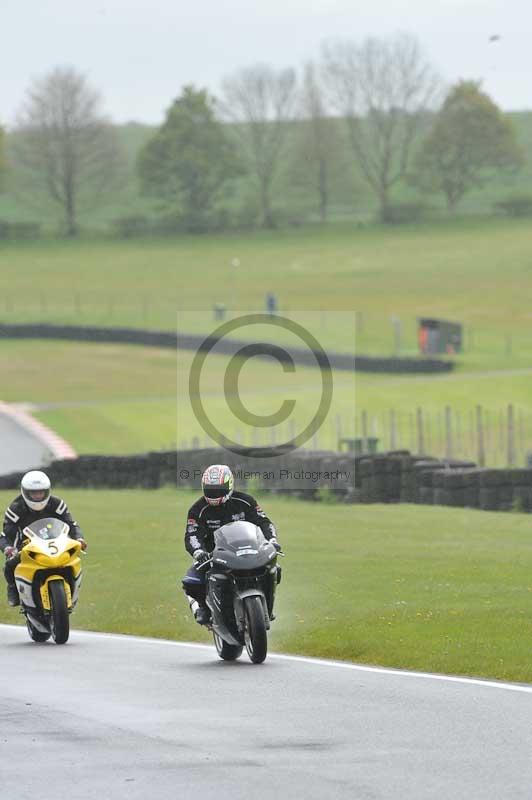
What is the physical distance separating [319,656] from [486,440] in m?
27.7

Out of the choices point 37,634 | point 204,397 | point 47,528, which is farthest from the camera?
point 204,397

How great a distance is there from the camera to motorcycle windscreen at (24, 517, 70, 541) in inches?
577

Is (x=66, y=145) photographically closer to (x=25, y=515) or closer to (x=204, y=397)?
(x=204, y=397)

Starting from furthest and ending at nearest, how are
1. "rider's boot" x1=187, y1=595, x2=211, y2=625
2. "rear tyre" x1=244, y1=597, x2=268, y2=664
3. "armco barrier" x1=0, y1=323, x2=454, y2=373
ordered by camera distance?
1. "armco barrier" x1=0, y1=323, x2=454, y2=373
2. "rider's boot" x1=187, y1=595, x2=211, y2=625
3. "rear tyre" x1=244, y1=597, x2=268, y2=664

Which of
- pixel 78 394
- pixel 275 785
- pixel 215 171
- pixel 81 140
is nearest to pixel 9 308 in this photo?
pixel 78 394

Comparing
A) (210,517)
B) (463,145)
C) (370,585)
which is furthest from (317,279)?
(210,517)

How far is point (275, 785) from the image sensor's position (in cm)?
855

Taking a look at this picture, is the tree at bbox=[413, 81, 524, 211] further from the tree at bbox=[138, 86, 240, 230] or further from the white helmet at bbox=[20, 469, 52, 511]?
the white helmet at bbox=[20, 469, 52, 511]

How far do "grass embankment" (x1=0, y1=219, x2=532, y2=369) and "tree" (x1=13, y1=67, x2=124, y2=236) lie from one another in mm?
19660

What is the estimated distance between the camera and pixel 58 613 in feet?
47.4

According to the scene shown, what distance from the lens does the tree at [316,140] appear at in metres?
147

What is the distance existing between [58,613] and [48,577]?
1.04ft

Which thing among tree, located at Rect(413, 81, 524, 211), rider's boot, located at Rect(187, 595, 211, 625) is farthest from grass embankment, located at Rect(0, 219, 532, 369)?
rider's boot, located at Rect(187, 595, 211, 625)

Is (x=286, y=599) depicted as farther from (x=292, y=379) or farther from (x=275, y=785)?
(x=292, y=379)
